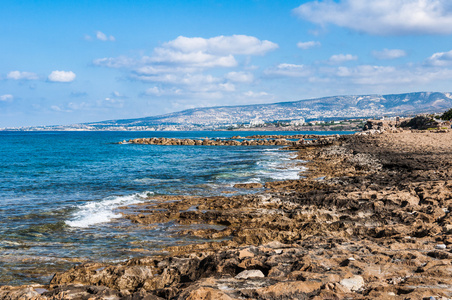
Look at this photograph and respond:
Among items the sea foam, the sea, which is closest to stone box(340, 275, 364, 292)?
the sea

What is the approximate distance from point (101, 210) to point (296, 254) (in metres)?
11.8

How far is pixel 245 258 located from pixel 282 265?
2.92 feet

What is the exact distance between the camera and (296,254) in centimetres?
864

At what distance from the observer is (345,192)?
17297 mm

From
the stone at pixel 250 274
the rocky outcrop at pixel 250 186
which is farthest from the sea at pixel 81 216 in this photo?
the stone at pixel 250 274

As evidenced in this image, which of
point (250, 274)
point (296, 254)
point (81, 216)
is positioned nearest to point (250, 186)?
point (81, 216)

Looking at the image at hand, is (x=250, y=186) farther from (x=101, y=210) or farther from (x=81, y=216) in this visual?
(x=81, y=216)

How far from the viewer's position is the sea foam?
50.2 feet

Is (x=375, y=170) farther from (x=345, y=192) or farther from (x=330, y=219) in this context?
(x=330, y=219)

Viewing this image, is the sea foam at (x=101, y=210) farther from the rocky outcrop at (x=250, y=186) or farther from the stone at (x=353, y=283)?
the stone at (x=353, y=283)

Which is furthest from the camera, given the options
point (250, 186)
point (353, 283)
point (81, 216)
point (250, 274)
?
point (250, 186)

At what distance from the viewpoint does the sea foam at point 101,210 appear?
50.2 ft

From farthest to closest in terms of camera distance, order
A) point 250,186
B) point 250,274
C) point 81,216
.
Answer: point 250,186
point 81,216
point 250,274

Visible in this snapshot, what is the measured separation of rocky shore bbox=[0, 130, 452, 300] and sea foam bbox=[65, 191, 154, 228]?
3.59 ft
